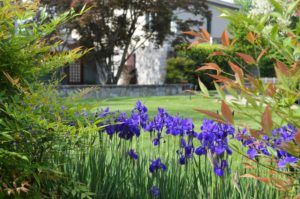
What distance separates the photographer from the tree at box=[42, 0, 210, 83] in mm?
22375

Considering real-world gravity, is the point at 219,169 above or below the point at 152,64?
below

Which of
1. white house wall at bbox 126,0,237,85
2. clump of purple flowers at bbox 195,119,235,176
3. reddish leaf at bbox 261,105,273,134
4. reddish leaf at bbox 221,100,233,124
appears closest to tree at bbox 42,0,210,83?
white house wall at bbox 126,0,237,85

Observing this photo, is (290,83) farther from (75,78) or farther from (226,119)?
(75,78)

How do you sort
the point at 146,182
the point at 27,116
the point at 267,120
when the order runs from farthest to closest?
the point at 146,182
the point at 27,116
the point at 267,120

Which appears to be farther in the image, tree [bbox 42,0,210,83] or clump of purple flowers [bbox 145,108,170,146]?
tree [bbox 42,0,210,83]

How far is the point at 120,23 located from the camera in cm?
2348

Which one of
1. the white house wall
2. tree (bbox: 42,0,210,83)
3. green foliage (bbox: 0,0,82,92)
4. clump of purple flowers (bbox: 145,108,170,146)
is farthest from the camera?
the white house wall

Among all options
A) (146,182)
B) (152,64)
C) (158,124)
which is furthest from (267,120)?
(152,64)

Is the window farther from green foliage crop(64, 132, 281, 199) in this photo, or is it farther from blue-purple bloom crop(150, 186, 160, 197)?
blue-purple bloom crop(150, 186, 160, 197)

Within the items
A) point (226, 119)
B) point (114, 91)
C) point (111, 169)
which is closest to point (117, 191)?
point (111, 169)

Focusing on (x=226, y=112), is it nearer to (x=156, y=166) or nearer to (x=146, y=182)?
(x=156, y=166)

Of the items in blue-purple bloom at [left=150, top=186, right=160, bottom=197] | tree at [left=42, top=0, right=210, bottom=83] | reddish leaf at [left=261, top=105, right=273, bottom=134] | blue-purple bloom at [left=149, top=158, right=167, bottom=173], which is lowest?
blue-purple bloom at [left=150, top=186, right=160, bottom=197]

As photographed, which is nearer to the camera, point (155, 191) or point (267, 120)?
point (267, 120)

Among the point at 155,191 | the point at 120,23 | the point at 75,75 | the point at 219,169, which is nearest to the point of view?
the point at 219,169
